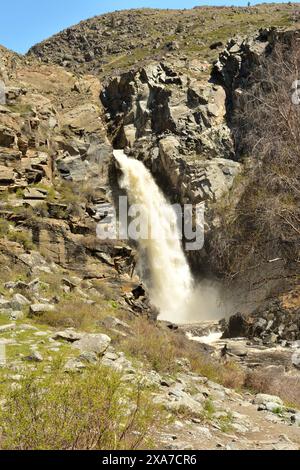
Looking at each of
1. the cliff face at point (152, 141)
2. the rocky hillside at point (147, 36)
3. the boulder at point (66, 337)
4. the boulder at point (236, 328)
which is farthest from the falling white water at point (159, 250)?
the rocky hillside at point (147, 36)

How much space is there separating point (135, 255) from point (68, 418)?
663 inches

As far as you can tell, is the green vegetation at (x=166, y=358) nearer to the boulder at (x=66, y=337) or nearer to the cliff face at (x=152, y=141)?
the boulder at (x=66, y=337)

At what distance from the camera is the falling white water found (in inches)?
1054

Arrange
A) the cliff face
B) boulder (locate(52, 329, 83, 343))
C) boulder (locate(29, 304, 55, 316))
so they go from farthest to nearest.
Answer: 1. the cliff face
2. boulder (locate(29, 304, 55, 316))
3. boulder (locate(52, 329, 83, 343))

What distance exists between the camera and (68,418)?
10.6ft

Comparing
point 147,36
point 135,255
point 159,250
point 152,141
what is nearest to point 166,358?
point 135,255

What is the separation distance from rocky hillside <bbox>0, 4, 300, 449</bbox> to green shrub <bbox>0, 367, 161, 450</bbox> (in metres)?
0.01

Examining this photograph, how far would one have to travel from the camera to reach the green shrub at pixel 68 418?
122 inches

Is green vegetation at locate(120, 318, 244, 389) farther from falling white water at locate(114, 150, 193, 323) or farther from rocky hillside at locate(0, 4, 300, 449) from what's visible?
falling white water at locate(114, 150, 193, 323)

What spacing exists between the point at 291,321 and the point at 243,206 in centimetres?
1203

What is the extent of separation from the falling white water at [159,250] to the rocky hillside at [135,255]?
1.13 m

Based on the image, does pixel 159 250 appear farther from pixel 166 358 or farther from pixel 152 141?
pixel 166 358

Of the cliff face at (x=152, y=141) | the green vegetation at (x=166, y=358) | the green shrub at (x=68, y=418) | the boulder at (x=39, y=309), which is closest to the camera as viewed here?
the green shrub at (x=68, y=418)

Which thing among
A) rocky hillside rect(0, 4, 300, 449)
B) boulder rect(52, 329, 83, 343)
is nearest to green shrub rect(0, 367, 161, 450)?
rocky hillside rect(0, 4, 300, 449)
